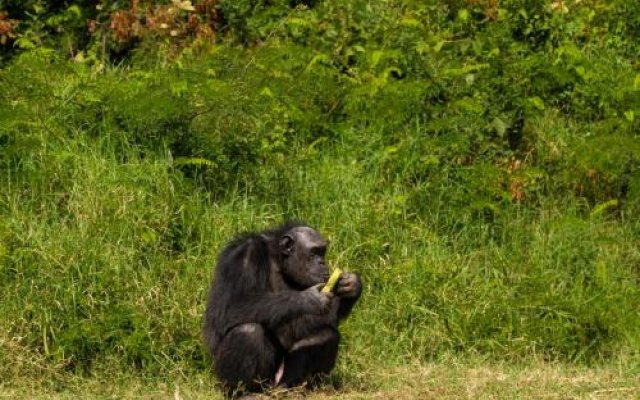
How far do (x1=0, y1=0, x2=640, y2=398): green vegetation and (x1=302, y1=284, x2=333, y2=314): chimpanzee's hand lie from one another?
88cm

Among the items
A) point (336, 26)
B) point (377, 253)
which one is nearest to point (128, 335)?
point (377, 253)

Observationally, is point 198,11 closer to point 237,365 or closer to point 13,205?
point 13,205

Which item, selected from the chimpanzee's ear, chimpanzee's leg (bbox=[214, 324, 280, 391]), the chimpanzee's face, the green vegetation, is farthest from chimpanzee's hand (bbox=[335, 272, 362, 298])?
the green vegetation

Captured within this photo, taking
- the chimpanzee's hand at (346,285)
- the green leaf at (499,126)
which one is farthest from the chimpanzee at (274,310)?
the green leaf at (499,126)

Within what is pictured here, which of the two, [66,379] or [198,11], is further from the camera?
[198,11]

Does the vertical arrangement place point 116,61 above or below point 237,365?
below

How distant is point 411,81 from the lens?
38.5 feet

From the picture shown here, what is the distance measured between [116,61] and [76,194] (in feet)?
12.4

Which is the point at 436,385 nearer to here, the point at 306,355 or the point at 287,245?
the point at 306,355

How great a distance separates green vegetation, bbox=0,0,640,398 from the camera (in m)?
9.09

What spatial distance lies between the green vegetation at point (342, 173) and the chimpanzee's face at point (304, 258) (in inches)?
33.8

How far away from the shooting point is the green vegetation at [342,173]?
909cm

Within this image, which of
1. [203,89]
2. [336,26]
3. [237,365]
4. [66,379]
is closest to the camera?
[237,365]

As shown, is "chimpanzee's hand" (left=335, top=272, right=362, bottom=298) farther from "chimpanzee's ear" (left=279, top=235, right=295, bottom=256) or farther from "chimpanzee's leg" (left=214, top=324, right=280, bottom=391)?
"chimpanzee's leg" (left=214, top=324, right=280, bottom=391)
